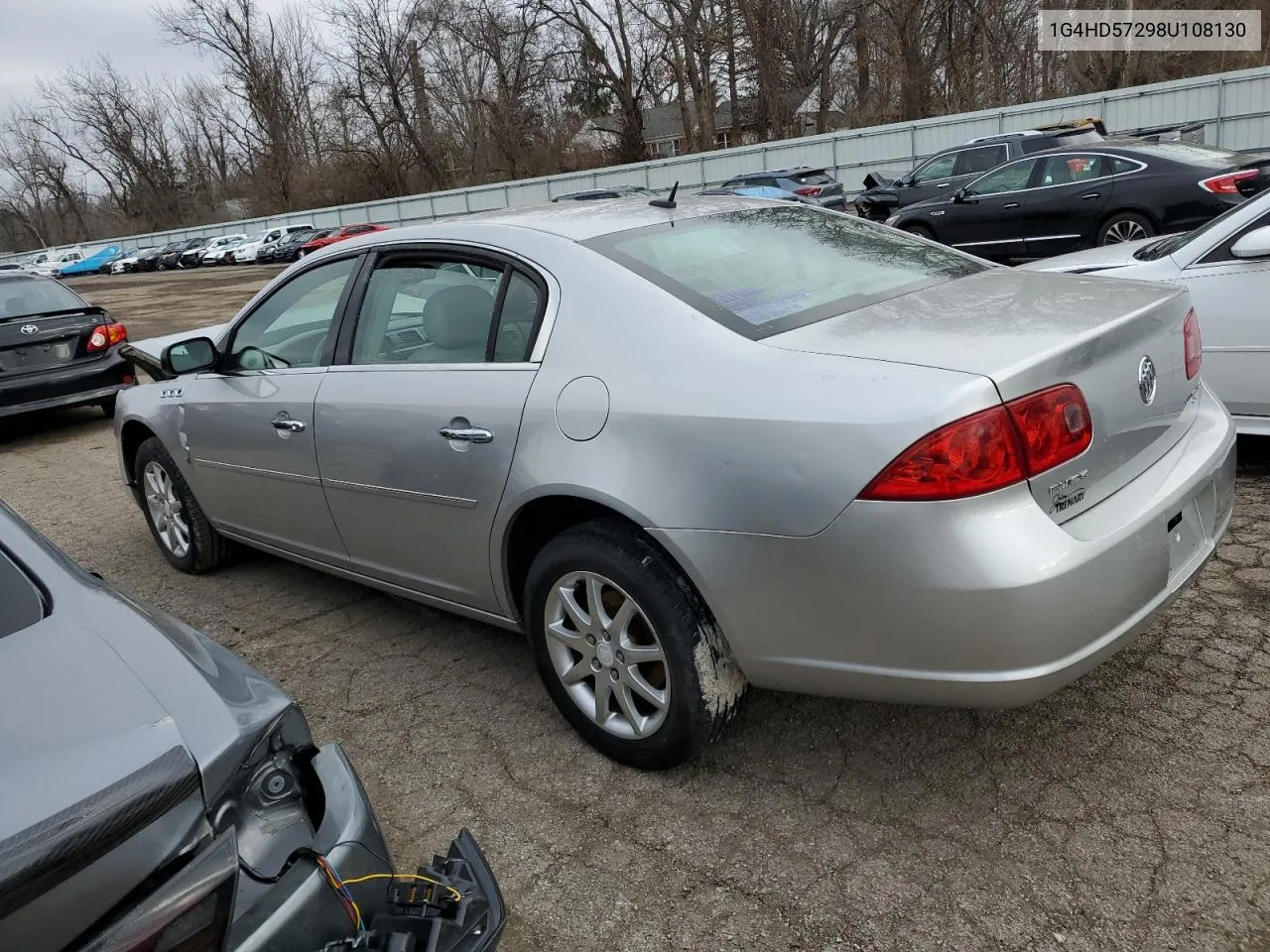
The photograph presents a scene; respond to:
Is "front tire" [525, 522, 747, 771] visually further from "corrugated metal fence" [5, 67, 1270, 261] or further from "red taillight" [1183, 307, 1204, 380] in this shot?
"corrugated metal fence" [5, 67, 1270, 261]

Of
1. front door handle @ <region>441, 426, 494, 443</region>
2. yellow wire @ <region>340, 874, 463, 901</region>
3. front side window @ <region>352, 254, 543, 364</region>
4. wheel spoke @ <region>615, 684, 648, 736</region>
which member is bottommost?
wheel spoke @ <region>615, 684, 648, 736</region>

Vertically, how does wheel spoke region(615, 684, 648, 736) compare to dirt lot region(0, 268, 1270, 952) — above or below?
above

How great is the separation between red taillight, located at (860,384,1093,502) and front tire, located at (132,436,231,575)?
11.6 ft

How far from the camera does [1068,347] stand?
7.27 ft

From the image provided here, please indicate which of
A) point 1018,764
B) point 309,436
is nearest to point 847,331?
point 1018,764

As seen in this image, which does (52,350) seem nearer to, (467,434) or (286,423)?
(286,423)

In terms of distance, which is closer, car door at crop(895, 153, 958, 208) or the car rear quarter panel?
the car rear quarter panel

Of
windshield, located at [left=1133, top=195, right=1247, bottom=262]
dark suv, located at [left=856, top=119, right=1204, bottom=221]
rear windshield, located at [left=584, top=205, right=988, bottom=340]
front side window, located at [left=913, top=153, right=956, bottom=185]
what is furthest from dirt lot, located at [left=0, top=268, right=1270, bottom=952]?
front side window, located at [left=913, top=153, right=956, bottom=185]

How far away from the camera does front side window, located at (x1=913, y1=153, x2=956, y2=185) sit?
Answer: 56.7 ft

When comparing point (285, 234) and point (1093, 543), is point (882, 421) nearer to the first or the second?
point (1093, 543)

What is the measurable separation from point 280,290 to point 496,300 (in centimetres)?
140

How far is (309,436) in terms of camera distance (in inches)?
136

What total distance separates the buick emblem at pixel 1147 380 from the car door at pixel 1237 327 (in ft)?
7.42

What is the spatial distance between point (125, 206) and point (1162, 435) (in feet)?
256
